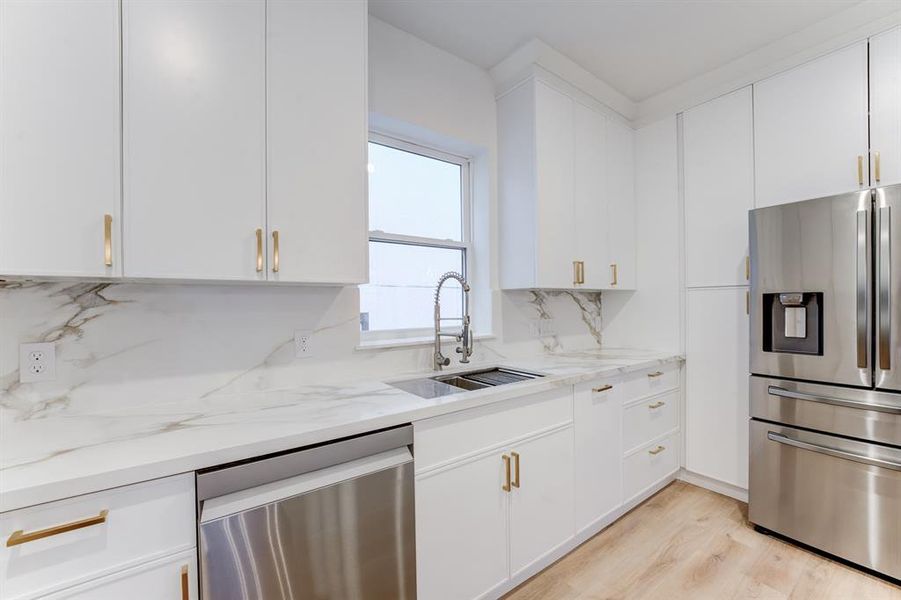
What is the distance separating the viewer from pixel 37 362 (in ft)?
3.96

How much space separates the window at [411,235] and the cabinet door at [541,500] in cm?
91

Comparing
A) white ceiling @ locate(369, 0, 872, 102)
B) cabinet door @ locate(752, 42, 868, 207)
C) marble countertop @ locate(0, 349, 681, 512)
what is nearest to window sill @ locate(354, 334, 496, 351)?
marble countertop @ locate(0, 349, 681, 512)

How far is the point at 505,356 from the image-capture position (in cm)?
241

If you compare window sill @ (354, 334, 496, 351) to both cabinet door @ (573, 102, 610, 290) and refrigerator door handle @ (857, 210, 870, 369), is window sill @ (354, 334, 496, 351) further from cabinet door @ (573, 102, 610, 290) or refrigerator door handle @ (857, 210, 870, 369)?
refrigerator door handle @ (857, 210, 870, 369)

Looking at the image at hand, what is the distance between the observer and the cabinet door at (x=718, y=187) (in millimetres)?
2324

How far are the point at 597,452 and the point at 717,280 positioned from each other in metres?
1.38

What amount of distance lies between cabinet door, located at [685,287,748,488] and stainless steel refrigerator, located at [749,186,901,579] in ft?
0.95

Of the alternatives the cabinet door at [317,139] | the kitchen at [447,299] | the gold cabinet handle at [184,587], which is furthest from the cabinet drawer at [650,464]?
the gold cabinet handle at [184,587]

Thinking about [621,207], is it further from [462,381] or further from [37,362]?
[37,362]

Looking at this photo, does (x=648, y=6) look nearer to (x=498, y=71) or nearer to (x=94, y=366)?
(x=498, y=71)

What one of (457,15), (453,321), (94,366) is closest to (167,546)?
(94,366)

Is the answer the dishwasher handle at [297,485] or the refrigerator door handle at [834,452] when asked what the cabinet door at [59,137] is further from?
the refrigerator door handle at [834,452]

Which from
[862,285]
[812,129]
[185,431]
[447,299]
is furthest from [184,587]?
[812,129]

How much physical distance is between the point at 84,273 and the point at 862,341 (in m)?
2.93
